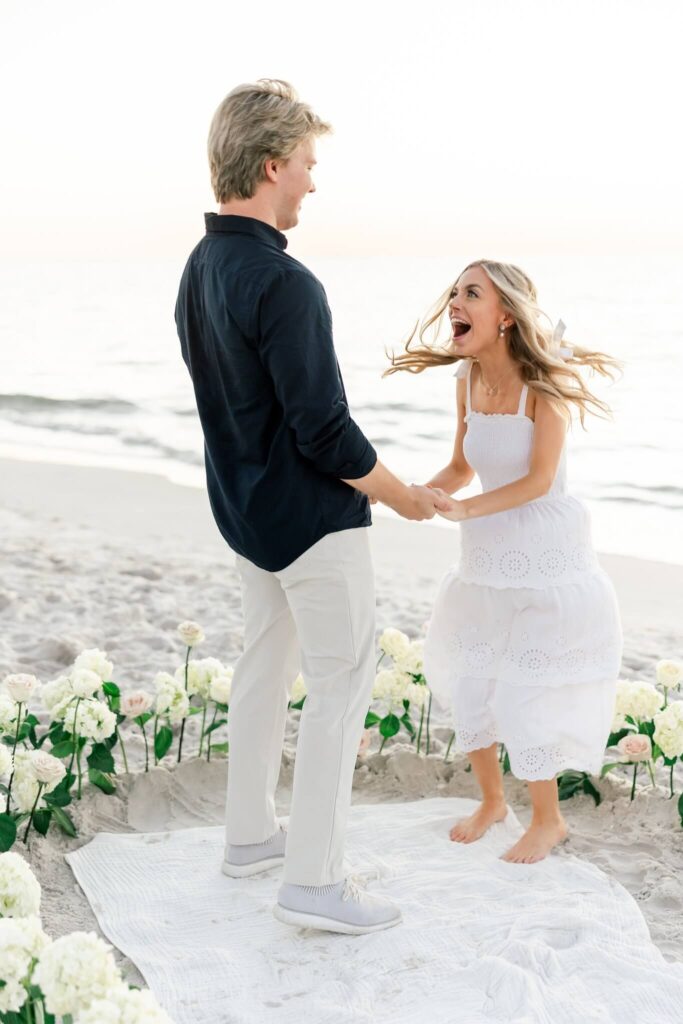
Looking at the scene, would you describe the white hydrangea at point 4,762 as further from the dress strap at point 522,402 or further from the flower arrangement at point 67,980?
the dress strap at point 522,402

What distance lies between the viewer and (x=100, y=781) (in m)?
3.68

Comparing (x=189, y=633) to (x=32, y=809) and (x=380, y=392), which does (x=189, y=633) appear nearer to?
(x=32, y=809)

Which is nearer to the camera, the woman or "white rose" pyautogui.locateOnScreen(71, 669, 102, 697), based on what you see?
the woman

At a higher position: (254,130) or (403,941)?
(254,130)

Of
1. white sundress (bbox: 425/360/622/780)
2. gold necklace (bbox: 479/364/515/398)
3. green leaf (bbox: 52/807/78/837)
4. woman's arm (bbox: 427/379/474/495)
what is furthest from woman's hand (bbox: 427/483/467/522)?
green leaf (bbox: 52/807/78/837)

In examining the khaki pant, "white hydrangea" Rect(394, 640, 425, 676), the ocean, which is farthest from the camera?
the ocean

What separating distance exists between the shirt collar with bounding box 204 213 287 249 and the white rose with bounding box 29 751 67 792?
5.43 ft

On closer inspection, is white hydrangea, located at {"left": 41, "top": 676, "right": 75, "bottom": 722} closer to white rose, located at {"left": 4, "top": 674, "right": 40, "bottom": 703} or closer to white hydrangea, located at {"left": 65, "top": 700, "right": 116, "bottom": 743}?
white hydrangea, located at {"left": 65, "top": 700, "right": 116, "bottom": 743}

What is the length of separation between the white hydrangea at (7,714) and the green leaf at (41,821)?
34cm

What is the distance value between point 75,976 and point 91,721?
200cm

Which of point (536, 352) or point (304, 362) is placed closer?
point (304, 362)

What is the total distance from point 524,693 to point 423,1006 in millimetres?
1016

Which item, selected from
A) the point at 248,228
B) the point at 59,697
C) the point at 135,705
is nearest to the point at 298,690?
the point at 135,705

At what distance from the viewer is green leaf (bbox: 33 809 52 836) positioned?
3.38 meters
